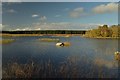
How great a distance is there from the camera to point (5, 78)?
13977 mm

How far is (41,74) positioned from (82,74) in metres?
3.14

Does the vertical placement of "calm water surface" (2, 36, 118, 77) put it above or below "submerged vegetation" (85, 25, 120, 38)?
below

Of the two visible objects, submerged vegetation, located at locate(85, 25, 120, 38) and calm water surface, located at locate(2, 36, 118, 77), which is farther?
submerged vegetation, located at locate(85, 25, 120, 38)

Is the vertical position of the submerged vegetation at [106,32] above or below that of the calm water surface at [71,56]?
above

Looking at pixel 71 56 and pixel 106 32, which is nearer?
pixel 71 56

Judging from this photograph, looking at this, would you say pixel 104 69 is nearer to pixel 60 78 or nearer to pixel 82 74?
pixel 82 74

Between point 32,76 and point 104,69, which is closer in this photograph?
point 32,76

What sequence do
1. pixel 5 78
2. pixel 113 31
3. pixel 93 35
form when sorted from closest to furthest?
1. pixel 5 78
2. pixel 113 31
3. pixel 93 35

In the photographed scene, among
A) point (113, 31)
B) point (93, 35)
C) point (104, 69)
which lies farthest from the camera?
point (93, 35)

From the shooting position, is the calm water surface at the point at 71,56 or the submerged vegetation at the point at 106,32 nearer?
the calm water surface at the point at 71,56

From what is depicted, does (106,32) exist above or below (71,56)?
above

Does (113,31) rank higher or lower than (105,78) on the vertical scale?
higher

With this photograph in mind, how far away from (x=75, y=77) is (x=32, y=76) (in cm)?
309

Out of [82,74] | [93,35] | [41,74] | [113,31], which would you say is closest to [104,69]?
[82,74]
